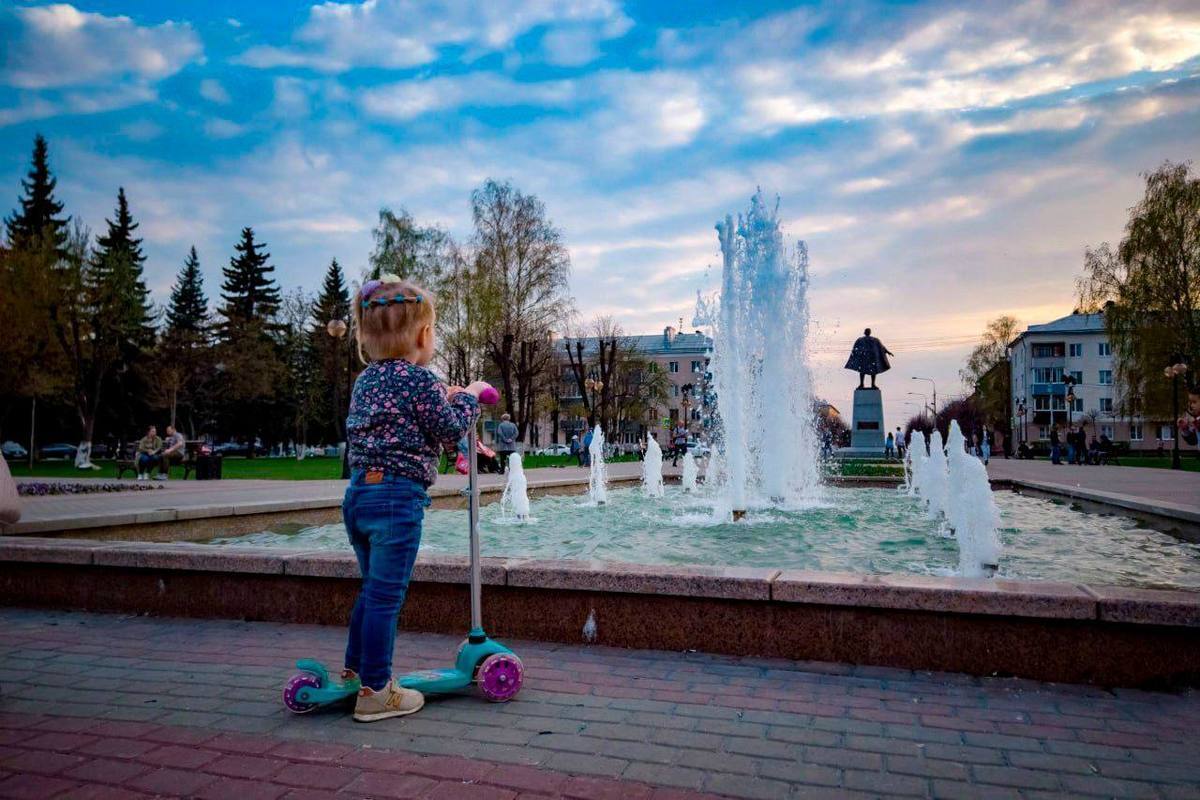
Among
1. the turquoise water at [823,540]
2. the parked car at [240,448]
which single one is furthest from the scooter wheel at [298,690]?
the parked car at [240,448]

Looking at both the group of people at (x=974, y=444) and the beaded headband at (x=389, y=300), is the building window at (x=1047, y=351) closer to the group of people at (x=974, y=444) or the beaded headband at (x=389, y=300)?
the group of people at (x=974, y=444)

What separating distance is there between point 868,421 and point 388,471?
33.2m

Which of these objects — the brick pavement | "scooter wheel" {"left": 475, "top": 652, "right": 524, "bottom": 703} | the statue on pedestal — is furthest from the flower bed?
the statue on pedestal

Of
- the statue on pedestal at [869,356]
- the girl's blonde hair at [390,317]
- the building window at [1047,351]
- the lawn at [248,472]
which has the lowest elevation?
the lawn at [248,472]

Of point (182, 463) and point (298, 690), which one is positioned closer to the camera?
Result: point (298, 690)

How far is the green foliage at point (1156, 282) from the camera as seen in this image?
34750mm

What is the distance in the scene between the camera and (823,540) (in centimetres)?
856

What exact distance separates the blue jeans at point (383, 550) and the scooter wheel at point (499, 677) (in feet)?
1.35

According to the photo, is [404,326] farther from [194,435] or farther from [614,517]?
[194,435]

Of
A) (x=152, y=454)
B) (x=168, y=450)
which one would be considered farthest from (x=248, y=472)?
(x=152, y=454)

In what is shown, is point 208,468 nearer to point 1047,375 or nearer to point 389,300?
point 389,300

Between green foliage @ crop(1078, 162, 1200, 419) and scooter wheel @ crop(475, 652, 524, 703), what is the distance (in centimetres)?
3922

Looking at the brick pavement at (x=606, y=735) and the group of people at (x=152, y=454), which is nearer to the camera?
the brick pavement at (x=606, y=735)

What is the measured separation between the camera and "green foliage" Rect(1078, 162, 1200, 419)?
3475 cm
